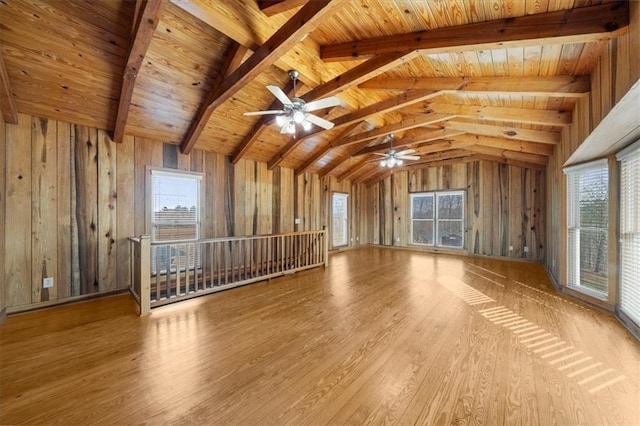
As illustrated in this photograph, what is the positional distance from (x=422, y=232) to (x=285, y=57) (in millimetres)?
7047

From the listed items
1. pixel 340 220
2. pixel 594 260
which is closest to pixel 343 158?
pixel 340 220

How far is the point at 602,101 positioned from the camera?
7.34 ft

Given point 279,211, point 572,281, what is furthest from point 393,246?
point 572,281

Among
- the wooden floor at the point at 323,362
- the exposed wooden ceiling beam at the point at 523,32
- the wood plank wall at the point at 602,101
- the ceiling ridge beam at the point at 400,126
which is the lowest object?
the wooden floor at the point at 323,362

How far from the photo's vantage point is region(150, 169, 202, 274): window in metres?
4.41

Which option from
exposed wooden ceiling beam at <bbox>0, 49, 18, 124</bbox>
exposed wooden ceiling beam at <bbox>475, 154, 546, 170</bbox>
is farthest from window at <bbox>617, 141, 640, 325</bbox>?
exposed wooden ceiling beam at <bbox>0, 49, 18, 124</bbox>

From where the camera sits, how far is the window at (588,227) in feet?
11.1

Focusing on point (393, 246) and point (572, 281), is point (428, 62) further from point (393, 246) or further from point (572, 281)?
point (393, 246)

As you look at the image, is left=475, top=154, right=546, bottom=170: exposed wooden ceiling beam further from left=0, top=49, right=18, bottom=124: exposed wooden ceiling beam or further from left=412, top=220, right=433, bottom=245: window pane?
left=0, top=49, right=18, bottom=124: exposed wooden ceiling beam

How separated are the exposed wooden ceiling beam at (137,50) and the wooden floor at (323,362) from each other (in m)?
2.65

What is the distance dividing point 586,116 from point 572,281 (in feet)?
8.48

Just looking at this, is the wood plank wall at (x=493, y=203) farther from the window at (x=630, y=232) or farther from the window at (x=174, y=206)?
the window at (x=174, y=206)

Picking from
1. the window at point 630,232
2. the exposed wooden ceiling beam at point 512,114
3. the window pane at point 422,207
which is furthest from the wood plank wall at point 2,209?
the window pane at point 422,207

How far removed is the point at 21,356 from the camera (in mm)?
2262
